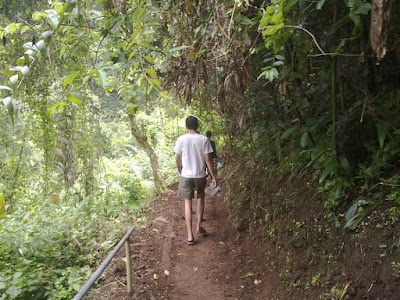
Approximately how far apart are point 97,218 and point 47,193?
5.67 feet

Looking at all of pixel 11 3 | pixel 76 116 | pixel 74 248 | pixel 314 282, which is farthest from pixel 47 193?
pixel 314 282

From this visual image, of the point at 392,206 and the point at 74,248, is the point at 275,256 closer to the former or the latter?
the point at 392,206

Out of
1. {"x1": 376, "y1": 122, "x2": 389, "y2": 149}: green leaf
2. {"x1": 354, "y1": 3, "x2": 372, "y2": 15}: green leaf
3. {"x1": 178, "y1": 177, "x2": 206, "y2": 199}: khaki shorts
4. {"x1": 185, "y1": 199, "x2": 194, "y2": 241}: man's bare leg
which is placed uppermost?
{"x1": 354, "y1": 3, "x2": 372, "y2": 15}: green leaf

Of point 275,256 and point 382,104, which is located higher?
point 382,104

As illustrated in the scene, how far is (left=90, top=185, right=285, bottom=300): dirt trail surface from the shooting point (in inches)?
145

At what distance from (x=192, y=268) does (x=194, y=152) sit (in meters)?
1.68

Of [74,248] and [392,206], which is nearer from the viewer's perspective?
[392,206]

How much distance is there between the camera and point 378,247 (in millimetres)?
2510

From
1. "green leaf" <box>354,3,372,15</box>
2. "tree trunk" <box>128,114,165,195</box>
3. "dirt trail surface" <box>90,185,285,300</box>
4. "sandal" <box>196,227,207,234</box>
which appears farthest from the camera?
"tree trunk" <box>128,114,165,195</box>

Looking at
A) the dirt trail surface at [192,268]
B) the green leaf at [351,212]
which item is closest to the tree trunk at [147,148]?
the dirt trail surface at [192,268]

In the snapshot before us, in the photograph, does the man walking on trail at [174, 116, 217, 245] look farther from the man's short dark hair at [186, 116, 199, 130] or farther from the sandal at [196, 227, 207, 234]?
the sandal at [196, 227, 207, 234]

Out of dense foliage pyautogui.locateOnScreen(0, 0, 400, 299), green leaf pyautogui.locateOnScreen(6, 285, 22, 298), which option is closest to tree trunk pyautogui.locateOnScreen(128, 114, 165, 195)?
dense foliage pyautogui.locateOnScreen(0, 0, 400, 299)

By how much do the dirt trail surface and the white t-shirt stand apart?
1161mm

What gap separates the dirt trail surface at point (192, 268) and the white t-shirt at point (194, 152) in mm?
1161
